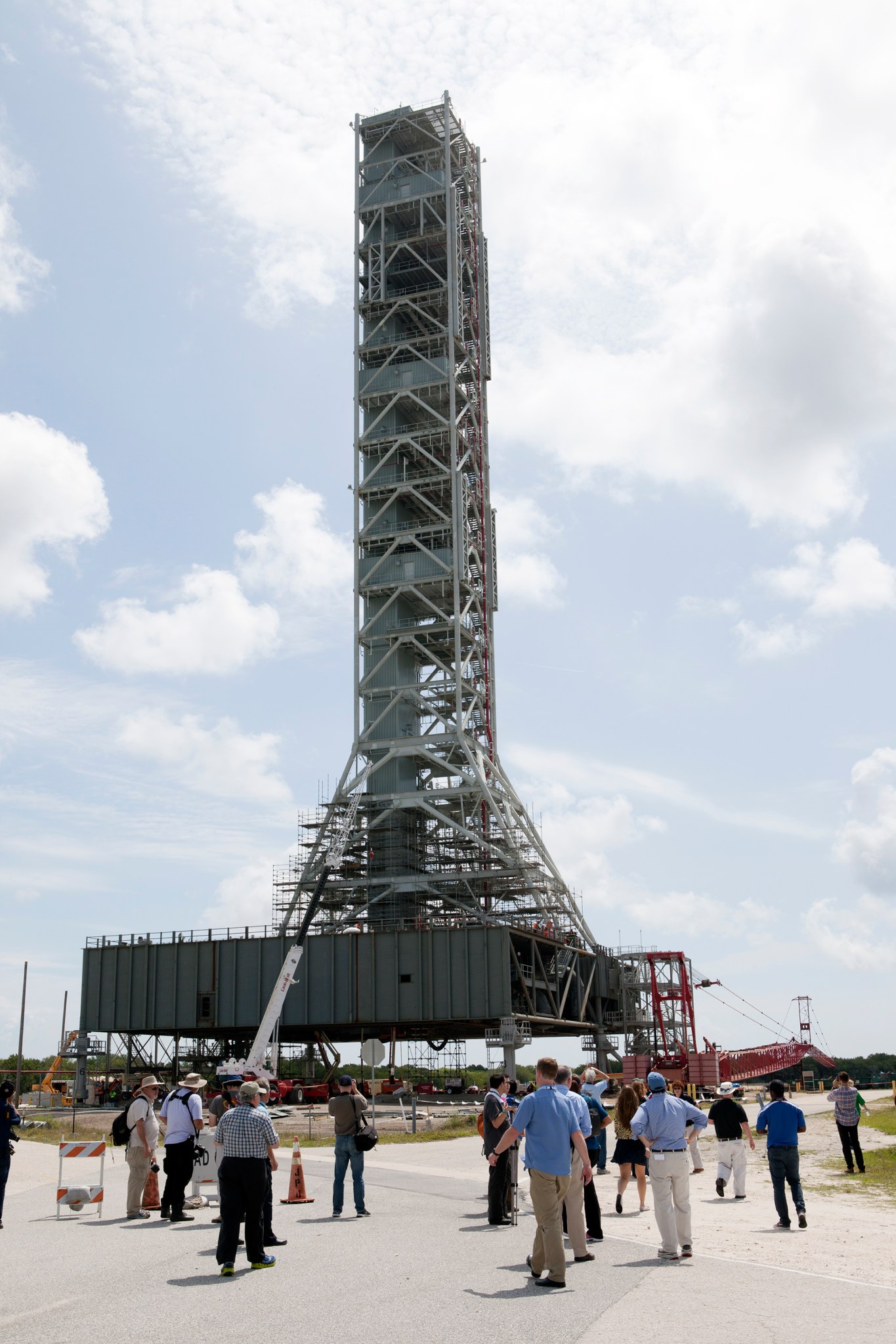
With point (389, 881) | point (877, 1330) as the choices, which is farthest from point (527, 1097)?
point (389, 881)

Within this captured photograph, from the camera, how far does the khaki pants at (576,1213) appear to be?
12172 mm

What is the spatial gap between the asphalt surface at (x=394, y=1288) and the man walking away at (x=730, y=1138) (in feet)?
8.28

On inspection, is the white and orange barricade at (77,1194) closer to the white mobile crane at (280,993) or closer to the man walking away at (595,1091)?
the man walking away at (595,1091)

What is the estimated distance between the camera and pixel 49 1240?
14.5 m

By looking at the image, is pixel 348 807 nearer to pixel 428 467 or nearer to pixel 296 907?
pixel 296 907

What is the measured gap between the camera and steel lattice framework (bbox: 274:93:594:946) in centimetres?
6344

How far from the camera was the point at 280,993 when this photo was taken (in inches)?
2093

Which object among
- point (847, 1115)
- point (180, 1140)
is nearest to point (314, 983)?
point (847, 1115)

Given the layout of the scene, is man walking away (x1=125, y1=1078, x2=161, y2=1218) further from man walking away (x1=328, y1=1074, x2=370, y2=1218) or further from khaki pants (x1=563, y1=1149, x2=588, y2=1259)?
khaki pants (x1=563, y1=1149, x2=588, y2=1259)

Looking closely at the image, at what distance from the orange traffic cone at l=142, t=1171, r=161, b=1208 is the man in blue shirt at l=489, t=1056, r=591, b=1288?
7607 mm

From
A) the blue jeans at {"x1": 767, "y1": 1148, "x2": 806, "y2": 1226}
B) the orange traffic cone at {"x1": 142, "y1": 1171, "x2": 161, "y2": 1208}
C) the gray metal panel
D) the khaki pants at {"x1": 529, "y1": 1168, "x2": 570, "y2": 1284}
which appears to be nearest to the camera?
the khaki pants at {"x1": 529, "y1": 1168, "x2": 570, "y2": 1284}

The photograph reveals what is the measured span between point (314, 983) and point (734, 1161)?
139 feet

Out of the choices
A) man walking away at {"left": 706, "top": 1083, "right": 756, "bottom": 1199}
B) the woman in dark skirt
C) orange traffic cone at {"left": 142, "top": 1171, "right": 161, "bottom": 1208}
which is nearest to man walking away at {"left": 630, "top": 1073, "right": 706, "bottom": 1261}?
the woman in dark skirt

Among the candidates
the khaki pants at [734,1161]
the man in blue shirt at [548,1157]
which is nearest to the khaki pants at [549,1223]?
the man in blue shirt at [548,1157]
